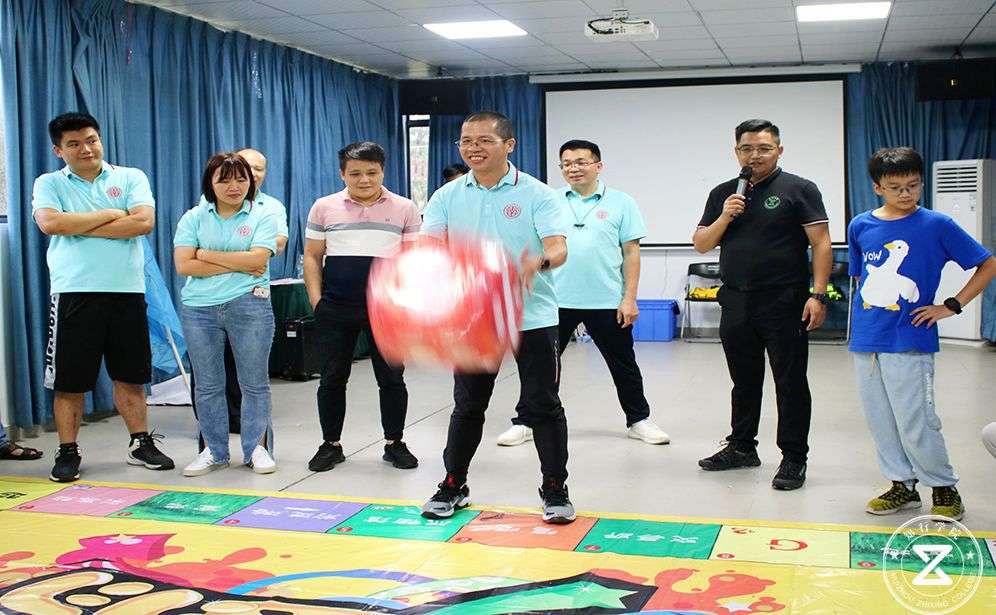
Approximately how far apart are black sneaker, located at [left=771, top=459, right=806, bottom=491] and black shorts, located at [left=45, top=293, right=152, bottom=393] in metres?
2.95

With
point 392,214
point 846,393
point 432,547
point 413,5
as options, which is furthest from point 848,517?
point 413,5

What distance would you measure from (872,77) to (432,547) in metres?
8.78

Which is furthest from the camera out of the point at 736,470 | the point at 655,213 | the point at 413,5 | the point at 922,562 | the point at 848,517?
the point at 655,213

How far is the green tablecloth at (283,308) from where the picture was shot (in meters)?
8.20

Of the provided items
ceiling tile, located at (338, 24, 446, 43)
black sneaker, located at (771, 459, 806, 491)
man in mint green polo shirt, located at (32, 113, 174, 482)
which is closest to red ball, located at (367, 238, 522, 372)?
black sneaker, located at (771, 459, 806, 491)

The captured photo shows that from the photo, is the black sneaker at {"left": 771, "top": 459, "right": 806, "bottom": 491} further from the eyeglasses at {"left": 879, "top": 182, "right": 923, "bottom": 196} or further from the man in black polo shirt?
the eyeglasses at {"left": 879, "top": 182, "right": 923, "bottom": 196}

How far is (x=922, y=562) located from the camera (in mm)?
3246

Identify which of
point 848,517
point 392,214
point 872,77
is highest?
point 872,77

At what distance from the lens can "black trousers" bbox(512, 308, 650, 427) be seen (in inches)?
207

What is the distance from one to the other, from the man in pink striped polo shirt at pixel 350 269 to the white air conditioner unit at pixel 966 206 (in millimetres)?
6767

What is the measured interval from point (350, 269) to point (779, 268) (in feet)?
6.17

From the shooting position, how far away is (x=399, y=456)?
15.8 ft

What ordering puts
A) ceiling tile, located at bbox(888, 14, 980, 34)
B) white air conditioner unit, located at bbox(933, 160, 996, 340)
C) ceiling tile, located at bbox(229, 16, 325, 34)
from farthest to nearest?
white air conditioner unit, located at bbox(933, 160, 996, 340), ceiling tile, located at bbox(888, 14, 980, 34), ceiling tile, located at bbox(229, 16, 325, 34)

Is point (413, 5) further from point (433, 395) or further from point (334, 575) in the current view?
point (334, 575)
